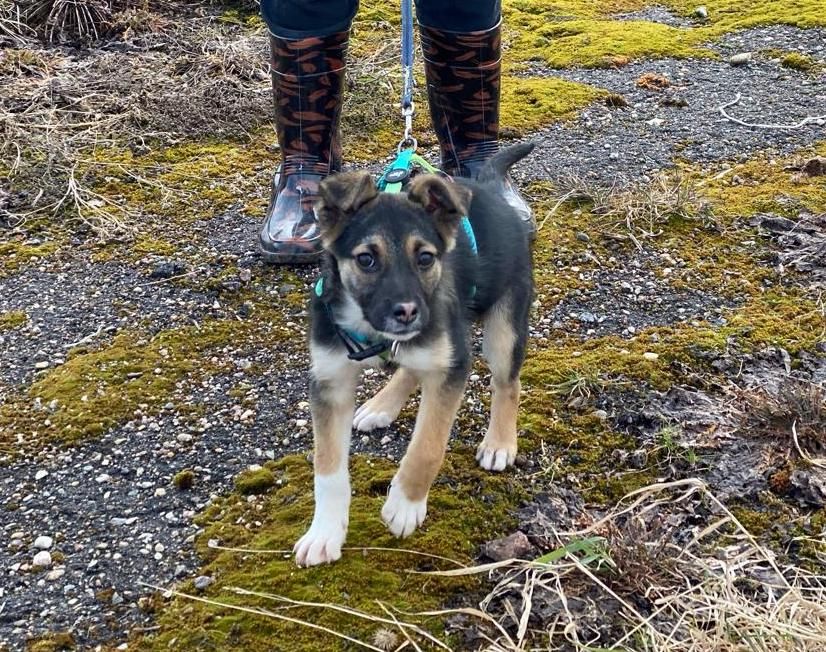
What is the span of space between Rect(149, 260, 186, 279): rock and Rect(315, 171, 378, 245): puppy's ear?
1.78 m

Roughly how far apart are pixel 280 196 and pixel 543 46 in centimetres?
383

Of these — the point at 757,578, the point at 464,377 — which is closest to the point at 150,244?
the point at 464,377

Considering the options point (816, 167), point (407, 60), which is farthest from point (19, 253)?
point (816, 167)

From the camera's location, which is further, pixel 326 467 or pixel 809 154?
pixel 809 154

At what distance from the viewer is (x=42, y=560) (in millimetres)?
2777

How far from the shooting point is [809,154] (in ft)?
17.6

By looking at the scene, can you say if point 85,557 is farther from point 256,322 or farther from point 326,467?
point 256,322

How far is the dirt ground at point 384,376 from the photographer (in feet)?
8.25

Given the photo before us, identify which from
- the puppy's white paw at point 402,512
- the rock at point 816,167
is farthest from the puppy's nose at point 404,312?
the rock at point 816,167

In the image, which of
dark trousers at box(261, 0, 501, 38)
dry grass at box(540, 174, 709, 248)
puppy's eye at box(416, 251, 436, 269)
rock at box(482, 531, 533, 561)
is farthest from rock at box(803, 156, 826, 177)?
rock at box(482, 531, 533, 561)

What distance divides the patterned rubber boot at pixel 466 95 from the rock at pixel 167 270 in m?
1.54

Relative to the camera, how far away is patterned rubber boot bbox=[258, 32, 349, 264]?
4.38 m

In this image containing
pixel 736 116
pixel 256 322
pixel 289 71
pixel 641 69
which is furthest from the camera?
pixel 641 69

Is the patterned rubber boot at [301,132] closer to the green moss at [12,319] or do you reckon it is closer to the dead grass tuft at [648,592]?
the green moss at [12,319]
